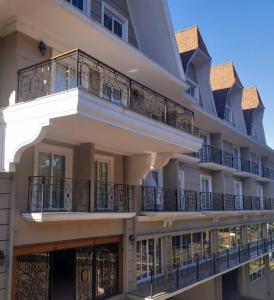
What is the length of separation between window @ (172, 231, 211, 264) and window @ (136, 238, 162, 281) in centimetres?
118

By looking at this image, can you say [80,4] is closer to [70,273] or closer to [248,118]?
[70,273]

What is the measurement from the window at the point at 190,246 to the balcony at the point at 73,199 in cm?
442

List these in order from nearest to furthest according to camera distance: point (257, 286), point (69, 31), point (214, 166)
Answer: point (69, 31) < point (214, 166) < point (257, 286)

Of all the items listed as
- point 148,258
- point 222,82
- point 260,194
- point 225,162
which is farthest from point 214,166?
point 260,194

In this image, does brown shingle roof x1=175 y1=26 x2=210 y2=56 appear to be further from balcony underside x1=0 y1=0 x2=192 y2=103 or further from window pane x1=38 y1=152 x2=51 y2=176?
window pane x1=38 y1=152 x2=51 y2=176

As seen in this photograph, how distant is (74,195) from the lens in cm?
1015

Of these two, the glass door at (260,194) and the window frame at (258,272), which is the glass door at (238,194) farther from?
the window frame at (258,272)

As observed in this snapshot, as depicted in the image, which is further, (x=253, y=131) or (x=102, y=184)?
(x=253, y=131)

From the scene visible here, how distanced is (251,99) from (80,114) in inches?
947

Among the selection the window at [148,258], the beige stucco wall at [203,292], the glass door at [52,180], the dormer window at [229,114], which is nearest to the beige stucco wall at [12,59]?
the glass door at [52,180]

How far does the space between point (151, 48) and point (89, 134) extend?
582cm

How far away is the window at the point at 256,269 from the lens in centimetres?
2467

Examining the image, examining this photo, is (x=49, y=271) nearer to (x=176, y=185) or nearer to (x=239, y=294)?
(x=176, y=185)

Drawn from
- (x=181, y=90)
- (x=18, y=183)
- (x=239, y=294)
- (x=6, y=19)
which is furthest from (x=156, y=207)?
(x=239, y=294)
